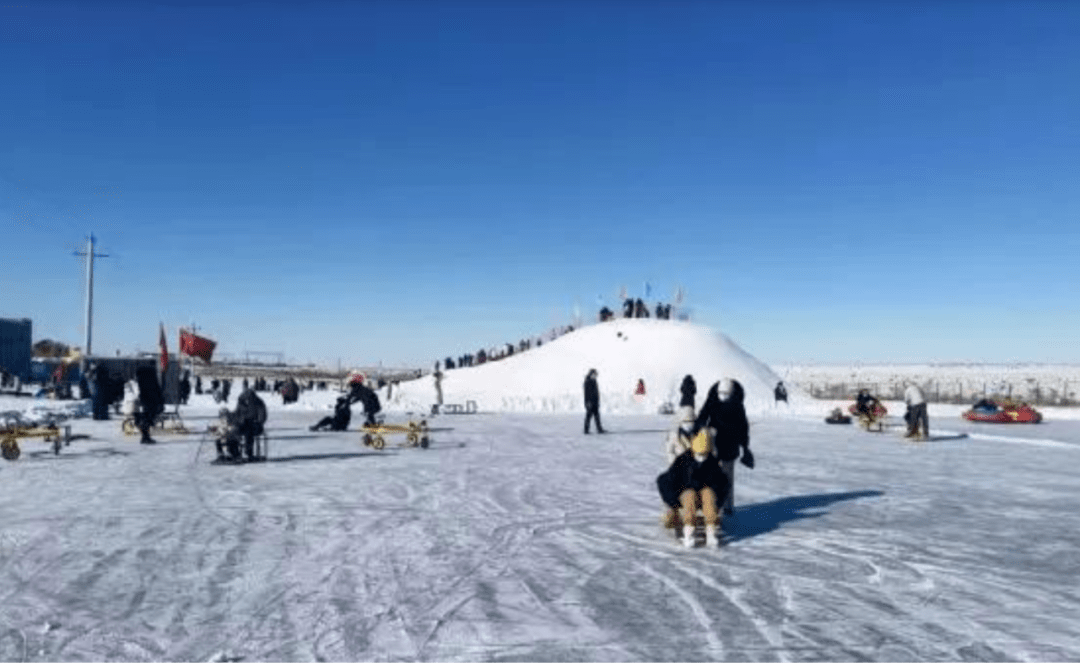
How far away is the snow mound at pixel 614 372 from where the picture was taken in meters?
45.6

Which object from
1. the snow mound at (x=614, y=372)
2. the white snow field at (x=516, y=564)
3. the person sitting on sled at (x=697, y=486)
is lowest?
the white snow field at (x=516, y=564)

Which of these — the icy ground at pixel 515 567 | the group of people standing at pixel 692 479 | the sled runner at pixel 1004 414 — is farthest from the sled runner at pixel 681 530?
the sled runner at pixel 1004 414

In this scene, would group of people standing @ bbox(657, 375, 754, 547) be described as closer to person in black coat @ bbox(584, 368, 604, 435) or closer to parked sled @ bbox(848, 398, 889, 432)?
person in black coat @ bbox(584, 368, 604, 435)

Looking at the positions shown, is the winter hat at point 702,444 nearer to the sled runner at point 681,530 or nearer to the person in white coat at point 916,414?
the sled runner at point 681,530

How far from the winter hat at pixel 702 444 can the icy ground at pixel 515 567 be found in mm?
1113

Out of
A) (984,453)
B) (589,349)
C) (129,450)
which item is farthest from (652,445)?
(589,349)

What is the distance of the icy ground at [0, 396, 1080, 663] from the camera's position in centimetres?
618

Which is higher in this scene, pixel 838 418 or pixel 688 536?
pixel 838 418

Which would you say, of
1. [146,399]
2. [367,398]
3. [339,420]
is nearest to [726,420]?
[367,398]

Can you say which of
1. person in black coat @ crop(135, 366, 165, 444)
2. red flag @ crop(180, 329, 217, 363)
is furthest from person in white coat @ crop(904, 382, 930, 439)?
red flag @ crop(180, 329, 217, 363)

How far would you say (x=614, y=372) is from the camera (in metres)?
49.4

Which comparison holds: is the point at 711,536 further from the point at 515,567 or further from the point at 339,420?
the point at 339,420

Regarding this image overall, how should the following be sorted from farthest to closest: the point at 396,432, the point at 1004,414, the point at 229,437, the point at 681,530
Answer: the point at 1004,414
the point at 396,432
the point at 229,437
the point at 681,530

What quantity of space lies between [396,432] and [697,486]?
1275cm
